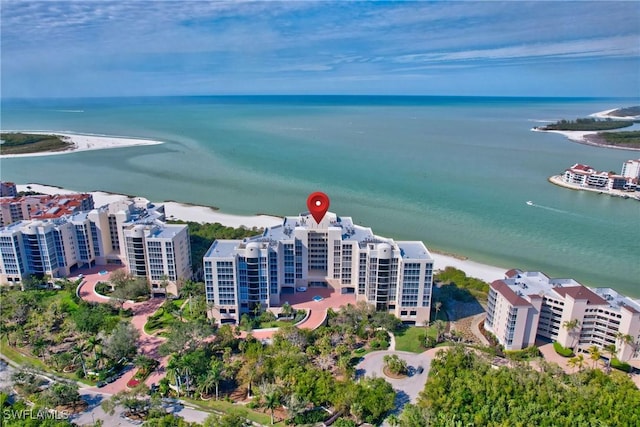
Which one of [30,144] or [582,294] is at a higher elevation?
[582,294]

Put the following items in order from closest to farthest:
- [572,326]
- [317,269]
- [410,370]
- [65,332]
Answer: [410,370]
[572,326]
[65,332]
[317,269]

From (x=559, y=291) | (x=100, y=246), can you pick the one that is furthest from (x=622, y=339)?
(x=100, y=246)

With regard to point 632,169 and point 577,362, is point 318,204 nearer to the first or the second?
point 577,362

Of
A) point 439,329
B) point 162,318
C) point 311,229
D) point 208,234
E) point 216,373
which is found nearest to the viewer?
point 216,373

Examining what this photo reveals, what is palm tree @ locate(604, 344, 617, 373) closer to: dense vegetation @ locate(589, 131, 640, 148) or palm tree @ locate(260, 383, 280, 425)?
palm tree @ locate(260, 383, 280, 425)

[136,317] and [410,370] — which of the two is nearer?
[410,370]

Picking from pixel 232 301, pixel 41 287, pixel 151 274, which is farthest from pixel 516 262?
pixel 41 287
